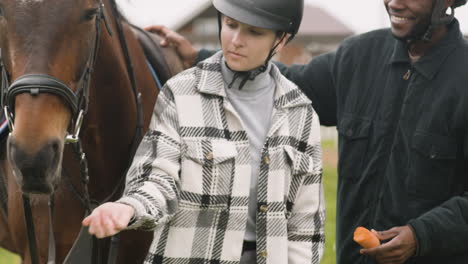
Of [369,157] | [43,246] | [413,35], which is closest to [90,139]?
[43,246]

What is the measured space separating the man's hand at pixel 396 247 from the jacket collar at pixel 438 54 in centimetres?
74

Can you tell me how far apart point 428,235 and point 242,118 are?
1.00m

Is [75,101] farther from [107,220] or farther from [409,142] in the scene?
[409,142]

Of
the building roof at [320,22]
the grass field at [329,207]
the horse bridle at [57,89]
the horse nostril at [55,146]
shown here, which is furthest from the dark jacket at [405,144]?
the building roof at [320,22]

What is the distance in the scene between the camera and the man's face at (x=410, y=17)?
3484 millimetres

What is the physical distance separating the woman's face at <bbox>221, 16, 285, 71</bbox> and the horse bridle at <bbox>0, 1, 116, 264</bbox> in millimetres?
520

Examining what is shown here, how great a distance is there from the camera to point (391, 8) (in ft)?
11.7

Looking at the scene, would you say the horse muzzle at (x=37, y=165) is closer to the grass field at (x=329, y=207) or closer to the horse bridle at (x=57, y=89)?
the horse bridle at (x=57, y=89)

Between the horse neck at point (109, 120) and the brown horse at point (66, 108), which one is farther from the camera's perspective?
the horse neck at point (109, 120)

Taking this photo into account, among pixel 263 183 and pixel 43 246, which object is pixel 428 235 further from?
pixel 43 246

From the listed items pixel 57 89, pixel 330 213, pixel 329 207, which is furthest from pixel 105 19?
pixel 329 207

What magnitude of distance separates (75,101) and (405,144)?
1576 mm

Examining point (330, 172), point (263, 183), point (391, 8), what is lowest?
point (330, 172)

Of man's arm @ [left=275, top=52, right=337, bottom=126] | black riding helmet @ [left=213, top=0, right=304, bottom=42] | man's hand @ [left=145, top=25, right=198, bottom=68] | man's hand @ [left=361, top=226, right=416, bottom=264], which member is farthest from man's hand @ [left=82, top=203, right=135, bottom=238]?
man's hand @ [left=145, top=25, right=198, bottom=68]
